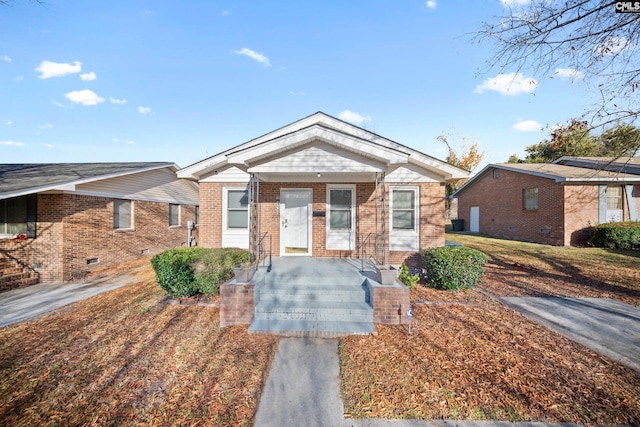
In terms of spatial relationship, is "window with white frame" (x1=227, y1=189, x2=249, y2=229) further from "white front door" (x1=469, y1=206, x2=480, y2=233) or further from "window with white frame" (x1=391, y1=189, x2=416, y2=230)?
"white front door" (x1=469, y1=206, x2=480, y2=233)

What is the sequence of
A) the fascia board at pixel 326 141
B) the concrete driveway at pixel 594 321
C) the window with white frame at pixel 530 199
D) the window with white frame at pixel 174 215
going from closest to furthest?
the concrete driveway at pixel 594 321
the fascia board at pixel 326 141
the window with white frame at pixel 174 215
the window with white frame at pixel 530 199

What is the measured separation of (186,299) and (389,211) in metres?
6.46

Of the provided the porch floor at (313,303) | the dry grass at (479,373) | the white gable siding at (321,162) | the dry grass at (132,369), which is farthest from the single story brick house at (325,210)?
the dry grass at (132,369)

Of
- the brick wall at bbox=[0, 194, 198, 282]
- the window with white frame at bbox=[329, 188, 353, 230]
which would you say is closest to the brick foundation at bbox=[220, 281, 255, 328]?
the window with white frame at bbox=[329, 188, 353, 230]

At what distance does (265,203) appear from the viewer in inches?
336

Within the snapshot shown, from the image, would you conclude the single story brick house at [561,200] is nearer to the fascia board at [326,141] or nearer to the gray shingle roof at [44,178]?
the fascia board at [326,141]

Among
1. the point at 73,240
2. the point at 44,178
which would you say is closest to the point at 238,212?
the point at 73,240

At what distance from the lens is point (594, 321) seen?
17.4 feet

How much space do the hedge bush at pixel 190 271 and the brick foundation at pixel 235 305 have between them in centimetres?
146

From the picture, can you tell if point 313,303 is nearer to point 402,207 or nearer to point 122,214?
point 402,207

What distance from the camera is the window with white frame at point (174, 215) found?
14.3 metres

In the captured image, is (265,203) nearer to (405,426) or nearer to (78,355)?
(78,355)

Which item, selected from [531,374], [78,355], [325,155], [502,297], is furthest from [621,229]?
[78,355]

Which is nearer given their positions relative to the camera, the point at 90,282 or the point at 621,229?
the point at 90,282
